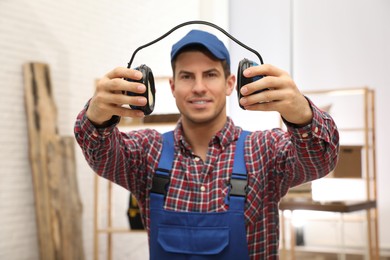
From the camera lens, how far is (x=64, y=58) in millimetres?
3676

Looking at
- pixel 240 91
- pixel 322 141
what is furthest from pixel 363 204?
pixel 240 91

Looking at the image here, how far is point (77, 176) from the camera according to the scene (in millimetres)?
3711

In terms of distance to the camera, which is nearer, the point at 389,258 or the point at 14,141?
the point at 14,141

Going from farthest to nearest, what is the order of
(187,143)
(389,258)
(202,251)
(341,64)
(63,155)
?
1. (341,64)
2. (389,258)
3. (63,155)
4. (187,143)
5. (202,251)

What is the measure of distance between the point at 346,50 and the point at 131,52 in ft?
6.62

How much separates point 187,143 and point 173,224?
23 cm

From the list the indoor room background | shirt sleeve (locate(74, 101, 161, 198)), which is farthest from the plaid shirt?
the indoor room background

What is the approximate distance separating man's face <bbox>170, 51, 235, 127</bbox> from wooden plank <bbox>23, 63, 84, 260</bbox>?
2.11m

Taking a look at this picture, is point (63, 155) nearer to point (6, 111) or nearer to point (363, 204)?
point (6, 111)

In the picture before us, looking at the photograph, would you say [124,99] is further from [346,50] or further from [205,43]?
[346,50]

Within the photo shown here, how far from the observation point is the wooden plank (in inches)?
128

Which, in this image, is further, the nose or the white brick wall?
the white brick wall

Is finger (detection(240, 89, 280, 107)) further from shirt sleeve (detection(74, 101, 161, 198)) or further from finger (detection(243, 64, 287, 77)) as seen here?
shirt sleeve (detection(74, 101, 161, 198))

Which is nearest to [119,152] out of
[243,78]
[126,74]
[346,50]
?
[126,74]
